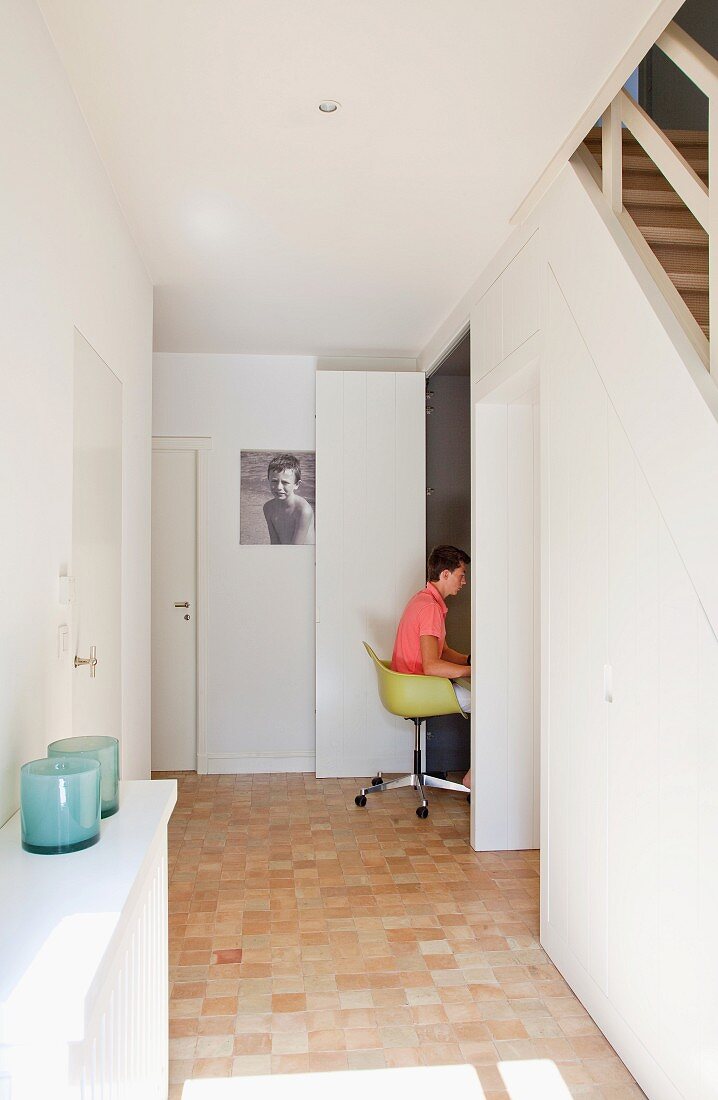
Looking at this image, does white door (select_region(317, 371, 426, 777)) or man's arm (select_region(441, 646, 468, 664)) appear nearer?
man's arm (select_region(441, 646, 468, 664))

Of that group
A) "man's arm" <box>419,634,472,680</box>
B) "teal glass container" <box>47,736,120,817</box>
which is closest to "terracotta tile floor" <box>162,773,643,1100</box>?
"man's arm" <box>419,634,472,680</box>

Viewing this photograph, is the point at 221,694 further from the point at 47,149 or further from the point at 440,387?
the point at 47,149

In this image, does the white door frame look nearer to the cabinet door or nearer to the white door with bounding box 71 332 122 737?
the white door with bounding box 71 332 122 737

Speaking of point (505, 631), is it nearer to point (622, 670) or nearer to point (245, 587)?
point (622, 670)

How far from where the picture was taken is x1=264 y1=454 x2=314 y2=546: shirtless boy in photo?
5.33m

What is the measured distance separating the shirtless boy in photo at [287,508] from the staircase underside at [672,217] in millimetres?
2931

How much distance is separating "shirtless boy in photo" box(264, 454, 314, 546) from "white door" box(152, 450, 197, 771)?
1.64 ft

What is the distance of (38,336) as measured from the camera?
1.91 meters

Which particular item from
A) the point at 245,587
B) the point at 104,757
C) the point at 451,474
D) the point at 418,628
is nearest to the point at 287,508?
the point at 245,587

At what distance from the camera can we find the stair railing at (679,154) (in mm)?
1815

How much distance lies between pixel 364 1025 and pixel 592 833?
865 millimetres

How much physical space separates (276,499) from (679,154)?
3.61 m

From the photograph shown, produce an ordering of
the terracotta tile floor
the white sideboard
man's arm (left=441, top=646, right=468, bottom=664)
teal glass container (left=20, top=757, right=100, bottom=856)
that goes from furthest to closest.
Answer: man's arm (left=441, top=646, right=468, bottom=664)
the terracotta tile floor
teal glass container (left=20, top=757, right=100, bottom=856)
the white sideboard

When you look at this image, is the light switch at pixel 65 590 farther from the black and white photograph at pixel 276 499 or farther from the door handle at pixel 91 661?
the black and white photograph at pixel 276 499
